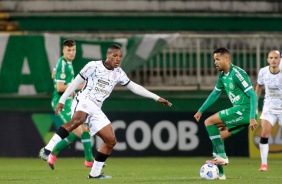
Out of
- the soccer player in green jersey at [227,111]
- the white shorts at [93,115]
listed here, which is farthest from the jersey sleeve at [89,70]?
the soccer player in green jersey at [227,111]

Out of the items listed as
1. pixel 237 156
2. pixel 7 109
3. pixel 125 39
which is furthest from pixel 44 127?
pixel 237 156

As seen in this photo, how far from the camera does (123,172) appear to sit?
16875mm

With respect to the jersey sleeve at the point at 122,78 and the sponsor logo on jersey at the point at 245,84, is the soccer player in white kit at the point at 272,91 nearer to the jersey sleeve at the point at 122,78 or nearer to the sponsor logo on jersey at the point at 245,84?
the sponsor logo on jersey at the point at 245,84

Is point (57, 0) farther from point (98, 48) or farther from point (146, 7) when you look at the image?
point (98, 48)

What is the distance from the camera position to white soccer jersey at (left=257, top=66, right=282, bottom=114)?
17922 millimetres

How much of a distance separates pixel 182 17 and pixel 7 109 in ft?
21.2

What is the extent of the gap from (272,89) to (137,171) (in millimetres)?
2847

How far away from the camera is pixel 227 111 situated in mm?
15812

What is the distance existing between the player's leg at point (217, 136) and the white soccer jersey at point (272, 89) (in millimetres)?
2436

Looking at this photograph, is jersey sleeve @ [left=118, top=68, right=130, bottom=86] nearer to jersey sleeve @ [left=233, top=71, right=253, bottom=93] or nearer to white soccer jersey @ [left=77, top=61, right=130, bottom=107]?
white soccer jersey @ [left=77, top=61, right=130, bottom=107]

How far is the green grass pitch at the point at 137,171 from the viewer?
14.7 m

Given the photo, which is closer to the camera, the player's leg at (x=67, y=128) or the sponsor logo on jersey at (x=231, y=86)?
the player's leg at (x=67, y=128)

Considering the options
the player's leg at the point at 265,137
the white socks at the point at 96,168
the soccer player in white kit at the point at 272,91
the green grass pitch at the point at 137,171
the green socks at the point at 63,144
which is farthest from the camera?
the green socks at the point at 63,144

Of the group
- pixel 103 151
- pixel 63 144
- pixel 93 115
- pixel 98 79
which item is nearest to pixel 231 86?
pixel 98 79
